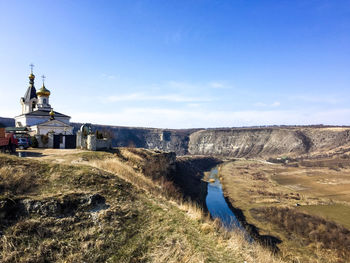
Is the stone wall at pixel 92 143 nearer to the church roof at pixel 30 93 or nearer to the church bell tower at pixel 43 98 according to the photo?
the church bell tower at pixel 43 98

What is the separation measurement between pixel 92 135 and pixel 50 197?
61.1 feet

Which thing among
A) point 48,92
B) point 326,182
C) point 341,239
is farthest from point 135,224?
point 326,182

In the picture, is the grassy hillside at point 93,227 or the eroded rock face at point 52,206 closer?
the grassy hillside at point 93,227

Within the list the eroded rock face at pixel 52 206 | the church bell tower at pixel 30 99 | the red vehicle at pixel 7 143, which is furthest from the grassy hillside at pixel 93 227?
the church bell tower at pixel 30 99

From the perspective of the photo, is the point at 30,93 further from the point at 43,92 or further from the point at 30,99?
the point at 43,92

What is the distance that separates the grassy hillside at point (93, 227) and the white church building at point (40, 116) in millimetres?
25906

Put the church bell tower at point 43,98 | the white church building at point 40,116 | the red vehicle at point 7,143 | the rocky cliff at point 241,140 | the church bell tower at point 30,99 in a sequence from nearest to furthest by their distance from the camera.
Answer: the red vehicle at point 7,143, the white church building at point 40,116, the church bell tower at point 43,98, the church bell tower at point 30,99, the rocky cliff at point 241,140

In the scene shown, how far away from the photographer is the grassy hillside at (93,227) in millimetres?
7156

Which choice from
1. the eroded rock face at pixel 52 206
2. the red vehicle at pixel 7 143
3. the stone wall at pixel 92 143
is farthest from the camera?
the stone wall at pixel 92 143

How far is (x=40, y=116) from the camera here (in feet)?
132

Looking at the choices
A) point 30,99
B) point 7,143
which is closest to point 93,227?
point 7,143

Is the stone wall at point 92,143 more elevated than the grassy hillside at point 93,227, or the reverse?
the stone wall at point 92,143

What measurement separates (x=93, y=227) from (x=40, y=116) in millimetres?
39636

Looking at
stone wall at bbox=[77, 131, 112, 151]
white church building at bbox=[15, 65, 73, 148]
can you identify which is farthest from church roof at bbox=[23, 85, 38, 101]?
stone wall at bbox=[77, 131, 112, 151]
